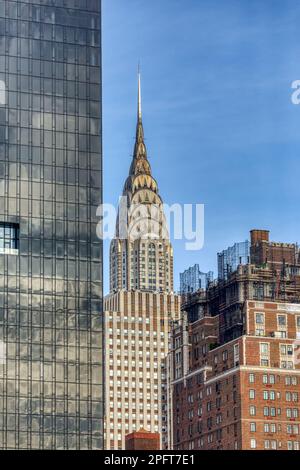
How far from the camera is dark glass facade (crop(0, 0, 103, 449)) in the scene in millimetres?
177875

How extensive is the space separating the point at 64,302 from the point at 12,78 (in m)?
28.4

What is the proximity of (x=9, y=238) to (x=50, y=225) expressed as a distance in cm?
518

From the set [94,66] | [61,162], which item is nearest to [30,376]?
[61,162]

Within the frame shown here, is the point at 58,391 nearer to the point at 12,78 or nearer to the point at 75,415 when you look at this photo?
the point at 75,415

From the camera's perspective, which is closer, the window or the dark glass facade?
the dark glass facade

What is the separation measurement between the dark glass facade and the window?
0.38 feet

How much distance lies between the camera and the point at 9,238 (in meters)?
182

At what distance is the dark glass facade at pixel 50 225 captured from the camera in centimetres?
17788

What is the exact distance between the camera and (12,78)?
18875 centimetres

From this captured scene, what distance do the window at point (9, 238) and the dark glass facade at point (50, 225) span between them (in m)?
0.12

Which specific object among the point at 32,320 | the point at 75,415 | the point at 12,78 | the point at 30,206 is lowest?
the point at 75,415

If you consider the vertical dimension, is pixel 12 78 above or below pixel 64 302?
above
